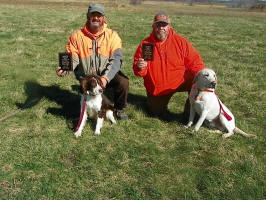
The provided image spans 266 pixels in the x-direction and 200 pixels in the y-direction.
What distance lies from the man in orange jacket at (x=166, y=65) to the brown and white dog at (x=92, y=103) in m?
1.08

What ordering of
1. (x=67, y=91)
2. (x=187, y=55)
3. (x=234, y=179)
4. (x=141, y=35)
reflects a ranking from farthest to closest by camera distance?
1. (x=141, y=35)
2. (x=67, y=91)
3. (x=187, y=55)
4. (x=234, y=179)

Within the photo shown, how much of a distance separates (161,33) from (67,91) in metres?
3.07

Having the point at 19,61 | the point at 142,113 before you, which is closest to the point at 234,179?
the point at 142,113

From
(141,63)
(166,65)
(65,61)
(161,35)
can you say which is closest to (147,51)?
(141,63)

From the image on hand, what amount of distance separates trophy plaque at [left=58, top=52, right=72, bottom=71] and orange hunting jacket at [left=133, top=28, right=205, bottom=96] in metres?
1.49

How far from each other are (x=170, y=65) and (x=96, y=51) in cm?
152

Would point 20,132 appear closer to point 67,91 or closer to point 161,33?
point 67,91

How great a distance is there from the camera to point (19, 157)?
4746mm

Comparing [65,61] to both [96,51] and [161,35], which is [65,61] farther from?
[161,35]

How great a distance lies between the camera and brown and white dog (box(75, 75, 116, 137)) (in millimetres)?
5064

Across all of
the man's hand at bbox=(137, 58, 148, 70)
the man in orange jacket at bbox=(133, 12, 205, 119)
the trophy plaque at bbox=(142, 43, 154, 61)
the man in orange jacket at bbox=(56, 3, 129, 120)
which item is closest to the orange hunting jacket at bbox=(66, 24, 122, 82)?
the man in orange jacket at bbox=(56, 3, 129, 120)

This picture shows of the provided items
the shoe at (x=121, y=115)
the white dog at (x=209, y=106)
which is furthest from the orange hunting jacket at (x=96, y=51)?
the white dog at (x=209, y=106)

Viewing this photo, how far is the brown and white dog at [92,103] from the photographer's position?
5.06 metres

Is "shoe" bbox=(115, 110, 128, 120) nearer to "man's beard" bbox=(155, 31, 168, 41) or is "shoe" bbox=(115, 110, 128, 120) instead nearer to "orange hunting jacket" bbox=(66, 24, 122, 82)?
"orange hunting jacket" bbox=(66, 24, 122, 82)
